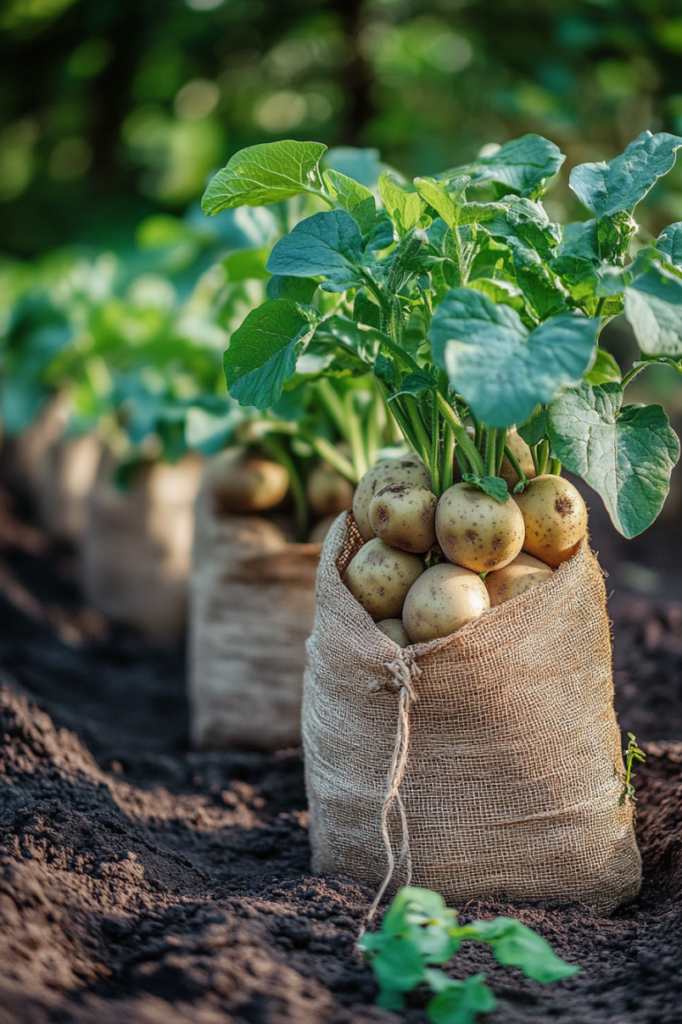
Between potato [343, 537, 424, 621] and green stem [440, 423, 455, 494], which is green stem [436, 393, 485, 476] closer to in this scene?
green stem [440, 423, 455, 494]

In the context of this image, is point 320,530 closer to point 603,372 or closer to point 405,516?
point 405,516

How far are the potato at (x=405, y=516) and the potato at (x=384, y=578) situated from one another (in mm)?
20

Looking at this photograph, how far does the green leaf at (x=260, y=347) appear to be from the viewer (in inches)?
45.4

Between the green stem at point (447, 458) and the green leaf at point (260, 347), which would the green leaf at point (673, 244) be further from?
the green leaf at point (260, 347)

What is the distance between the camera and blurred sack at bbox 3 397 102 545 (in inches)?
137

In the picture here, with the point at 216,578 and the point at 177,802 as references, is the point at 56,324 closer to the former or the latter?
the point at 216,578

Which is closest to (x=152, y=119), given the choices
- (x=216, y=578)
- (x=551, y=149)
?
(x=216, y=578)

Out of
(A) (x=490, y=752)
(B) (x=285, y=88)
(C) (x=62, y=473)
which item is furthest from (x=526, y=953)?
(B) (x=285, y=88)

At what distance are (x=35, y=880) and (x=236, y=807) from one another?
0.63m

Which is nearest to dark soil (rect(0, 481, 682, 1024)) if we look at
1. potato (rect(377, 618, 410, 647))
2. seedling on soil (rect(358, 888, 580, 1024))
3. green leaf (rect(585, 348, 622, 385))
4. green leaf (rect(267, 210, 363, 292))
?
seedling on soil (rect(358, 888, 580, 1024))

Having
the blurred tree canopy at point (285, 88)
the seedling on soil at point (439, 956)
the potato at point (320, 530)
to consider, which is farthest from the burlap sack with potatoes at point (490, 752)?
the blurred tree canopy at point (285, 88)

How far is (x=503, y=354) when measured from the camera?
0.93m

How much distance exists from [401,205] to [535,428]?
1.18 feet

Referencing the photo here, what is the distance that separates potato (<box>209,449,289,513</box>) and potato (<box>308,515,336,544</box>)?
0.12 m
